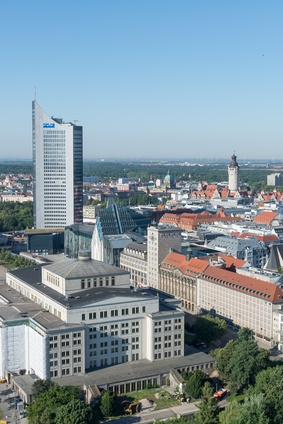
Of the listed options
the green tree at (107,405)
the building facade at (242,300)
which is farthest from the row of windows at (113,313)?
the building facade at (242,300)

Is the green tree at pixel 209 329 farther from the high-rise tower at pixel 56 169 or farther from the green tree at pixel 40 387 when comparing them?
the high-rise tower at pixel 56 169

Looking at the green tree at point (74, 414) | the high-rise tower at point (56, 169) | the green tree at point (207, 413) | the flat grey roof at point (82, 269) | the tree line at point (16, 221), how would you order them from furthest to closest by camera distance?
the tree line at point (16, 221)
the high-rise tower at point (56, 169)
the flat grey roof at point (82, 269)
the green tree at point (207, 413)
the green tree at point (74, 414)

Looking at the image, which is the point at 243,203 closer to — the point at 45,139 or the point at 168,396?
the point at 45,139

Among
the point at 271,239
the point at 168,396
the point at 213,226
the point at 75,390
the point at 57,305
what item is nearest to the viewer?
the point at 75,390

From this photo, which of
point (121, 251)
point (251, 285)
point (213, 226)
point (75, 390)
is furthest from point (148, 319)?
point (213, 226)

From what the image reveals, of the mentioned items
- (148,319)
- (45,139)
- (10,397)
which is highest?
(45,139)

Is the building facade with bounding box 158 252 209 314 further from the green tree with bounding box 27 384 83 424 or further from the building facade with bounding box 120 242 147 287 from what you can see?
the green tree with bounding box 27 384 83 424
